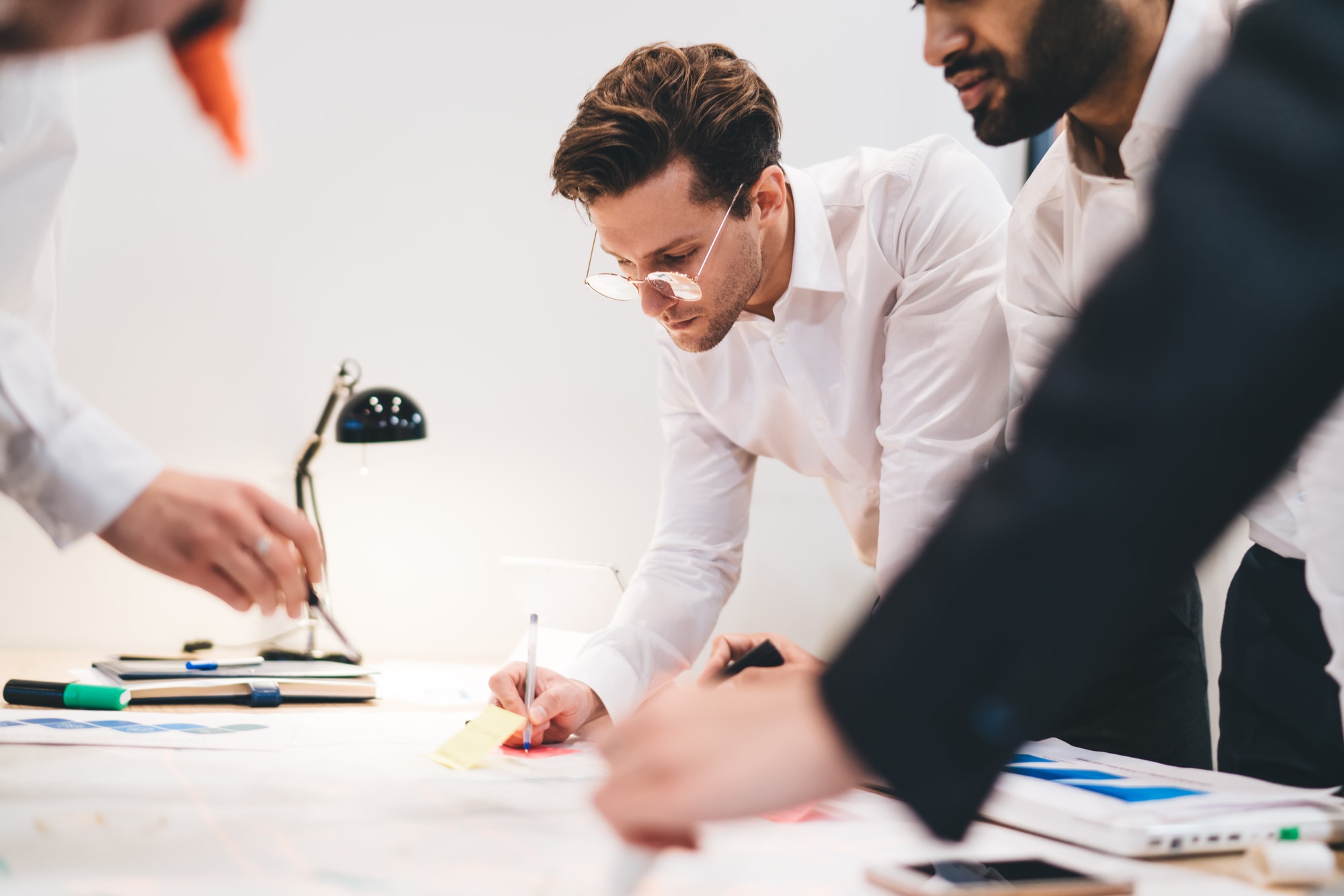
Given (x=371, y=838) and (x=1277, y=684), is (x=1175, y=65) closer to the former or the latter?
(x=1277, y=684)

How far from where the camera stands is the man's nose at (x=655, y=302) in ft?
5.37

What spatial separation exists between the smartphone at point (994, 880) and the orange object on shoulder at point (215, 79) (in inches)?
22.8

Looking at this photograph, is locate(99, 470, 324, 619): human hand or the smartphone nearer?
the smartphone

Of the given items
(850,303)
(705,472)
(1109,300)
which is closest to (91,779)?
(1109,300)

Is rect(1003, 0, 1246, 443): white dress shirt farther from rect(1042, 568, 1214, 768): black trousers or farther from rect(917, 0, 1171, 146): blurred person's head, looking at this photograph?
rect(1042, 568, 1214, 768): black trousers

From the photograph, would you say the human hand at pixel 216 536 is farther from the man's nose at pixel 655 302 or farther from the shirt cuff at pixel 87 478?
the man's nose at pixel 655 302

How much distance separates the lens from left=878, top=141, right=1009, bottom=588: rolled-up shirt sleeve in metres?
1.48

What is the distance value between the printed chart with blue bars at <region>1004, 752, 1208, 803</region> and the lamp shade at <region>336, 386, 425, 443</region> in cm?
141

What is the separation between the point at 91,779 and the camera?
869 millimetres

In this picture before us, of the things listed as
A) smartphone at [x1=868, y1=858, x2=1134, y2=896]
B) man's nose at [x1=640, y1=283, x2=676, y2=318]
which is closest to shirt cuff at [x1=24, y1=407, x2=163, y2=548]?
smartphone at [x1=868, y1=858, x2=1134, y2=896]

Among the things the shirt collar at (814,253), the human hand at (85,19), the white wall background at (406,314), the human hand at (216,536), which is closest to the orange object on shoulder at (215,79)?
the human hand at (85,19)

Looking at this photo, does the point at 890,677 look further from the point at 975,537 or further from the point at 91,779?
the point at 91,779

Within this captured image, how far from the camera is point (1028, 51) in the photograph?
39.6 inches

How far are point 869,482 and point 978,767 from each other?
4.64ft
